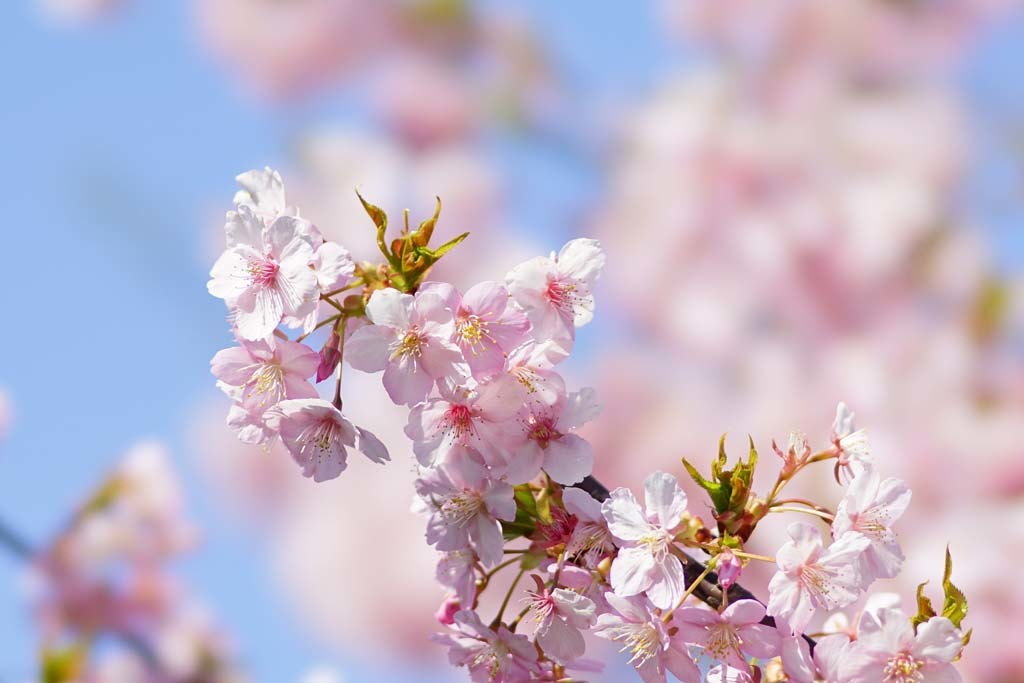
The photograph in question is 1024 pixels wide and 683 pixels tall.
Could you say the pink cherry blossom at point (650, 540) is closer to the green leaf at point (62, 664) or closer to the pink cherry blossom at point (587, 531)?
the pink cherry blossom at point (587, 531)

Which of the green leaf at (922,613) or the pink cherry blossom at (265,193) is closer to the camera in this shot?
the green leaf at (922,613)

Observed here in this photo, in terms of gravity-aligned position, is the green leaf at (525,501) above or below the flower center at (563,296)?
below

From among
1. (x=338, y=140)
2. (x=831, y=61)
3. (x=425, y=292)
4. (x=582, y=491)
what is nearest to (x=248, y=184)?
(x=425, y=292)

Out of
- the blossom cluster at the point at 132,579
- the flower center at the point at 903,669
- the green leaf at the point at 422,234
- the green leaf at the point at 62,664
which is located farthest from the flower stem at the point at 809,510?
the blossom cluster at the point at 132,579

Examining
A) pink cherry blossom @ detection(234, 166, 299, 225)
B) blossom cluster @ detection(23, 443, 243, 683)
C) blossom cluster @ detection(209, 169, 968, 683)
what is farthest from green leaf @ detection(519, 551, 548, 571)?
blossom cluster @ detection(23, 443, 243, 683)

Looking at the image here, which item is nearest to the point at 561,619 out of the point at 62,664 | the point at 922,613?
the point at 922,613

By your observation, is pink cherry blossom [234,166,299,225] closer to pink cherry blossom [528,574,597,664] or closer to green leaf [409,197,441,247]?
green leaf [409,197,441,247]

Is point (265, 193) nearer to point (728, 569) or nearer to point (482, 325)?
point (482, 325)
